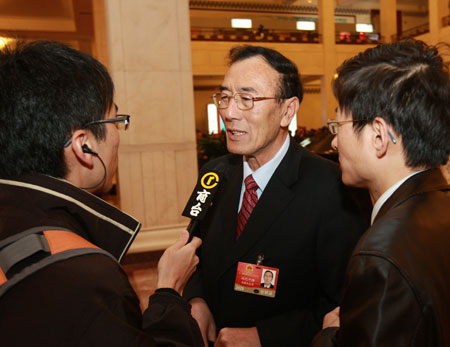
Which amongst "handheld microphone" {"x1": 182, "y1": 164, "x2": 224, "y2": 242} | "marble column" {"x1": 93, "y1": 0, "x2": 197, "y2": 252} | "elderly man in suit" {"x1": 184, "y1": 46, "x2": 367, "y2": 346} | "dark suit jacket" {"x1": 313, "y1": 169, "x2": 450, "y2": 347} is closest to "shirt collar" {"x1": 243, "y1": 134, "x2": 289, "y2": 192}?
"elderly man in suit" {"x1": 184, "y1": 46, "x2": 367, "y2": 346}

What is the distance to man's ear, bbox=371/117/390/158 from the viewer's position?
125 cm

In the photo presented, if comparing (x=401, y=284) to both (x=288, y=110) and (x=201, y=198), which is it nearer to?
(x=201, y=198)

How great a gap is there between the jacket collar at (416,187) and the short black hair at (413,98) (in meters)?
0.06

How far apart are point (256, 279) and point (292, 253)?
0.18 meters

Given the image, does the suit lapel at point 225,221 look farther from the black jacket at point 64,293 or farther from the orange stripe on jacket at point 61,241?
the orange stripe on jacket at point 61,241

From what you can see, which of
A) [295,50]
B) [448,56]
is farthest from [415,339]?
[295,50]

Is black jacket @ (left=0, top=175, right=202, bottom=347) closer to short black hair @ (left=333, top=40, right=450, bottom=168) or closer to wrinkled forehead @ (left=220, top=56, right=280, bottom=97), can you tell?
short black hair @ (left=333, top=40, right=450, bottom=168)

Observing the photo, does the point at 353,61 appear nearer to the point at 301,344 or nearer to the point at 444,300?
the point at 444,300

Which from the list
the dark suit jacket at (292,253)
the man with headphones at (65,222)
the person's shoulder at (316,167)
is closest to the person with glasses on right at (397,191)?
the dark suit jacket at (292,253)

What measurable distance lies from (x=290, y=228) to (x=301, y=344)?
0.46 m

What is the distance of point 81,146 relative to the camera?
114 centimetres

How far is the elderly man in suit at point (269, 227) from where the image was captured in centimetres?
167

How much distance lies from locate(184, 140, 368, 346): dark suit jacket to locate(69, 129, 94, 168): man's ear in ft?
2.65

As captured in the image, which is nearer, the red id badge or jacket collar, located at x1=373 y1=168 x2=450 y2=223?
jacket collar, located at x1=373 y1=168 x2=450 y2=223
